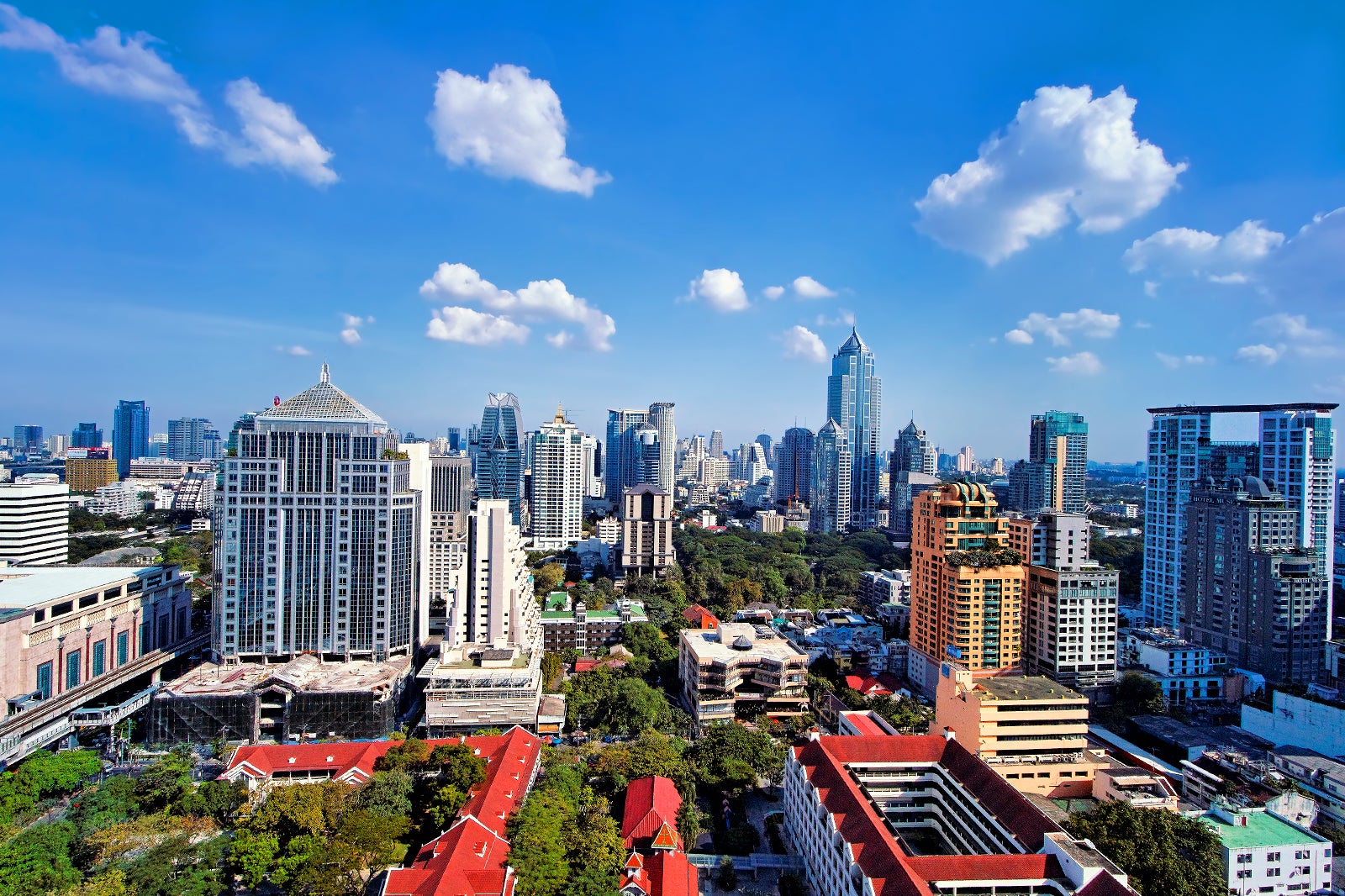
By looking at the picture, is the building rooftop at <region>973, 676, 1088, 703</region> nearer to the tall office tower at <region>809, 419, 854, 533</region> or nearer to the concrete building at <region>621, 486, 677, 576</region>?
the concrete building at <region>621, 486, 677, 576</region>

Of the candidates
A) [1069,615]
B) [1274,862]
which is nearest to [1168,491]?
[1069,615]

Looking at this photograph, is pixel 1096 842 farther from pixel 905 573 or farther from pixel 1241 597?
pixel 905 573

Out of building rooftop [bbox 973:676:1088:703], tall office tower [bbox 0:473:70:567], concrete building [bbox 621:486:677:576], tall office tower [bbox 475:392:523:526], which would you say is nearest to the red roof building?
building rooftop [bbox 973:676:1088:703]

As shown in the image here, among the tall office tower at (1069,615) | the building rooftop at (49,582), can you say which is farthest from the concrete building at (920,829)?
the building rooftop at (49,582)

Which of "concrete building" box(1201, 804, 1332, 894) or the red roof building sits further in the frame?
"concrete building" box(1201, 804, 1332, 894)

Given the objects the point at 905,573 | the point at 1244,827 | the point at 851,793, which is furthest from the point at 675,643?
the point at 1244,827

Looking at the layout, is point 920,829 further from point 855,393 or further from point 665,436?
point 855,393
